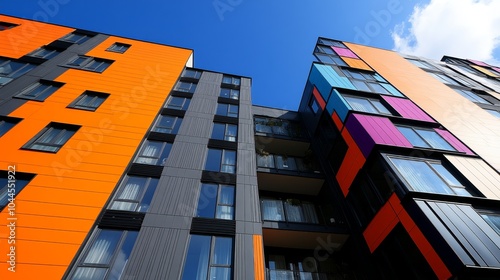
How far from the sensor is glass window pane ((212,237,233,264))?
28.2ft

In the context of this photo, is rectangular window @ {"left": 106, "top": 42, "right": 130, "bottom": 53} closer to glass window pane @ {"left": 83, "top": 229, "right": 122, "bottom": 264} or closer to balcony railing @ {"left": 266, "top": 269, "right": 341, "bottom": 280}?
glass window pane @ {"left": 83, "top": 229, "right": 122, "bottom": 264}

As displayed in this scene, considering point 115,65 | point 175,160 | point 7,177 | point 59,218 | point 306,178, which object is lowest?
point 59,218

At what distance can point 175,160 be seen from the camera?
39.6 feet

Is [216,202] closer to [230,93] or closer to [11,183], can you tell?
[11,183]

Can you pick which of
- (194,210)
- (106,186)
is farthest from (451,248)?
(106,186)

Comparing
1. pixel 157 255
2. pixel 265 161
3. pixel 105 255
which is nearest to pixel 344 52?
pixel 265 161

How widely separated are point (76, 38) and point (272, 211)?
69.5 ft

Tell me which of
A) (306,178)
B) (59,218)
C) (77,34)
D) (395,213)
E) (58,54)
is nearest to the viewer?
(59,218)

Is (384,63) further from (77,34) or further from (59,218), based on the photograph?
(77,34)

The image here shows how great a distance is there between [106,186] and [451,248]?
37.6ft

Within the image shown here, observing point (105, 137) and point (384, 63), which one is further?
point (384, 63)

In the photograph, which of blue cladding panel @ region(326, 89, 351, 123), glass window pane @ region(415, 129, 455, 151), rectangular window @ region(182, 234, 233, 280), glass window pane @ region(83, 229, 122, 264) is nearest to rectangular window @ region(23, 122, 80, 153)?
glass window pane @ region(83, 229, 122, 264)

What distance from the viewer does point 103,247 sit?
825cm

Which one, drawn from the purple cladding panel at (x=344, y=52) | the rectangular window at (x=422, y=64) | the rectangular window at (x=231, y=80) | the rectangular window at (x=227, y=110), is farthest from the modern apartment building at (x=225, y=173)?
the rectangular window at (x=422, y=64)
